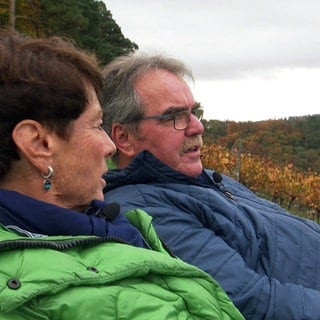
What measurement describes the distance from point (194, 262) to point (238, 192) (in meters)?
0.80

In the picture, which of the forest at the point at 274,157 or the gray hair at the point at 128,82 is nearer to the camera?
the gray hair at the point at 128,82

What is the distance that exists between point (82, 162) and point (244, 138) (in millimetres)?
25616

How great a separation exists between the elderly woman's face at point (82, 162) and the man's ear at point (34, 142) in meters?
0.03

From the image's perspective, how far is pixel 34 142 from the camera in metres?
1.58

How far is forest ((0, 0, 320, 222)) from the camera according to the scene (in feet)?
51.3

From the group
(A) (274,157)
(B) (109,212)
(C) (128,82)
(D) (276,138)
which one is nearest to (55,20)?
(A) (274,157)

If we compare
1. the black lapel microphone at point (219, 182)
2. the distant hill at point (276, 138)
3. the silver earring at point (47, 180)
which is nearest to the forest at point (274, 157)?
the distant hill at point (276, 138)

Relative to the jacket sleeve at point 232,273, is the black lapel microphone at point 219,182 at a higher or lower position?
higher

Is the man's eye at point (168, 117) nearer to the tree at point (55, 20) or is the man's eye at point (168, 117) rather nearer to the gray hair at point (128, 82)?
the gray hair at point (128, 82)

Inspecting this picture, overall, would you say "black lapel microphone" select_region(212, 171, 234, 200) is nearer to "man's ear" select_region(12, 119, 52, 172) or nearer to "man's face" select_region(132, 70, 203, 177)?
"man's face" select_region(132, 70, 203, 177)

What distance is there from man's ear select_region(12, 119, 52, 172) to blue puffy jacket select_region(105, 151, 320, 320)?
778 mm

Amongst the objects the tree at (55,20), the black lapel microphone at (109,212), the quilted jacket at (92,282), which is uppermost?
the tree at (55,20)

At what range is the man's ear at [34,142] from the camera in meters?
1.56

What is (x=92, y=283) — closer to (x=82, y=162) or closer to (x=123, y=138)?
(x=82, y=162)
